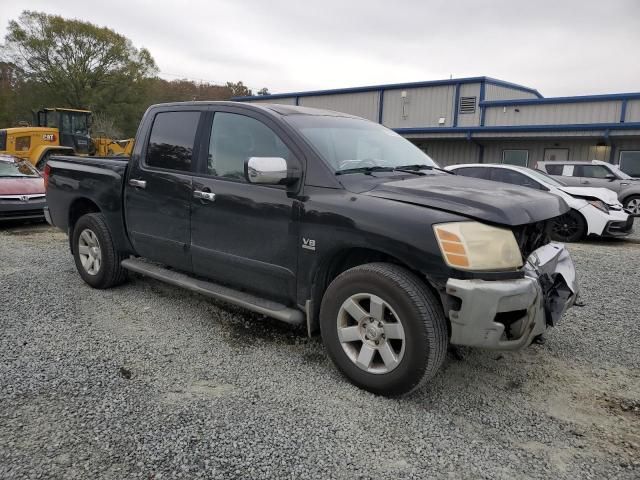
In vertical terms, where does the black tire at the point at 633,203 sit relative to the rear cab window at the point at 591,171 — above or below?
below

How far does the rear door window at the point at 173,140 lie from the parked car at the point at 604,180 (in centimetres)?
1130

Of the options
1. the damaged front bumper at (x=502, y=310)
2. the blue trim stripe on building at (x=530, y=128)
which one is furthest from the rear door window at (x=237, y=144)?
the blue trim stripe on building at (x=530, y=128)

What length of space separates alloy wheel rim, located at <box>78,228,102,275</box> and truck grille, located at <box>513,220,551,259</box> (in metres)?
4.01

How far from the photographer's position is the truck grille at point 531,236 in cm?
314

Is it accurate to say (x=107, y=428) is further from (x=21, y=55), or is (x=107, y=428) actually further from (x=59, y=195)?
(x=21, y=55)

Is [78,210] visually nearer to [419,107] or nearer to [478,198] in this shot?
[478,198]

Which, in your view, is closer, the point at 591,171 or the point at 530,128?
the point at 591,171

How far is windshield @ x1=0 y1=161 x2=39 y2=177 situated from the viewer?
31.8 ft

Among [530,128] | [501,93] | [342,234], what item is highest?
[501,93]

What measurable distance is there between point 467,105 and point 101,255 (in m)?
21.6

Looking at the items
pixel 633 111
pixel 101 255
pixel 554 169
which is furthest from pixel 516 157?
pixel 101 255

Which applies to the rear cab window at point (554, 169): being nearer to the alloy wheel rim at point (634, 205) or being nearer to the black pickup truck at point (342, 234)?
the alloy wheel rim at point (634, 205)

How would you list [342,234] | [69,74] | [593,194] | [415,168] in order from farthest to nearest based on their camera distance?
1. [69,74]
2. [593,194]
3. [415,168]
4. [342,234]

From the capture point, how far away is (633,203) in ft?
42.6
